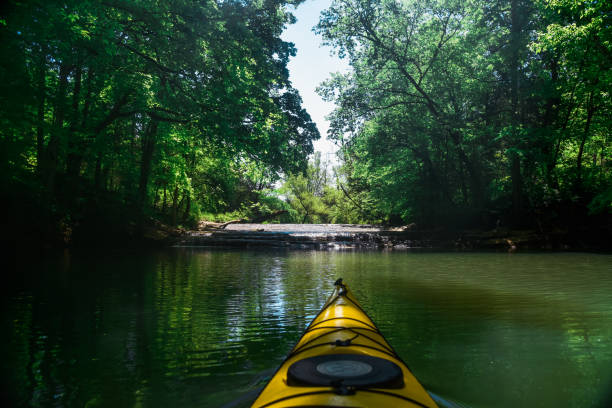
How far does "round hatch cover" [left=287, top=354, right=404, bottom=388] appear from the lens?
1638mm

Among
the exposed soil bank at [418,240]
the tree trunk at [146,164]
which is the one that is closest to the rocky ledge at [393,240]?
the exposed soil bank at [418,240]

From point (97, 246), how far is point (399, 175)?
55.6 feet

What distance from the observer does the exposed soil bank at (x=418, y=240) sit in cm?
1525

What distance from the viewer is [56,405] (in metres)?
2.37

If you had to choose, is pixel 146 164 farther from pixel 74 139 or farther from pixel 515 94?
pixel 515 94

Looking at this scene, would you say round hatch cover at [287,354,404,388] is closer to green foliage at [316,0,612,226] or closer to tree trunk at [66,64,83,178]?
tree trunk at [66,64,83,178]

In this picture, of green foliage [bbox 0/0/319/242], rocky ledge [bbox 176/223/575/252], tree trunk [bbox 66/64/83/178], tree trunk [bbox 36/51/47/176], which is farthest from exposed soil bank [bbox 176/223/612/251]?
tree trunk [bbox 36/51/47/176]

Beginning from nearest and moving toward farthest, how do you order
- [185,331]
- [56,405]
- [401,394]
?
[401,394]
[56,405]
[185,331]

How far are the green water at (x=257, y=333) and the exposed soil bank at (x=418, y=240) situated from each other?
8125mm

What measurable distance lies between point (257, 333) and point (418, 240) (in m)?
15.8

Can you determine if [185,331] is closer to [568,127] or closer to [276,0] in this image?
[276,0]

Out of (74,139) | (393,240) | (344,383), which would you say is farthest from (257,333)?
(393,240)

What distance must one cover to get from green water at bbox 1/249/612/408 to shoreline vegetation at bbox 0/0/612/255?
17.9ft

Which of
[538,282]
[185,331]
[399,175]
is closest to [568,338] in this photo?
[538,282]
